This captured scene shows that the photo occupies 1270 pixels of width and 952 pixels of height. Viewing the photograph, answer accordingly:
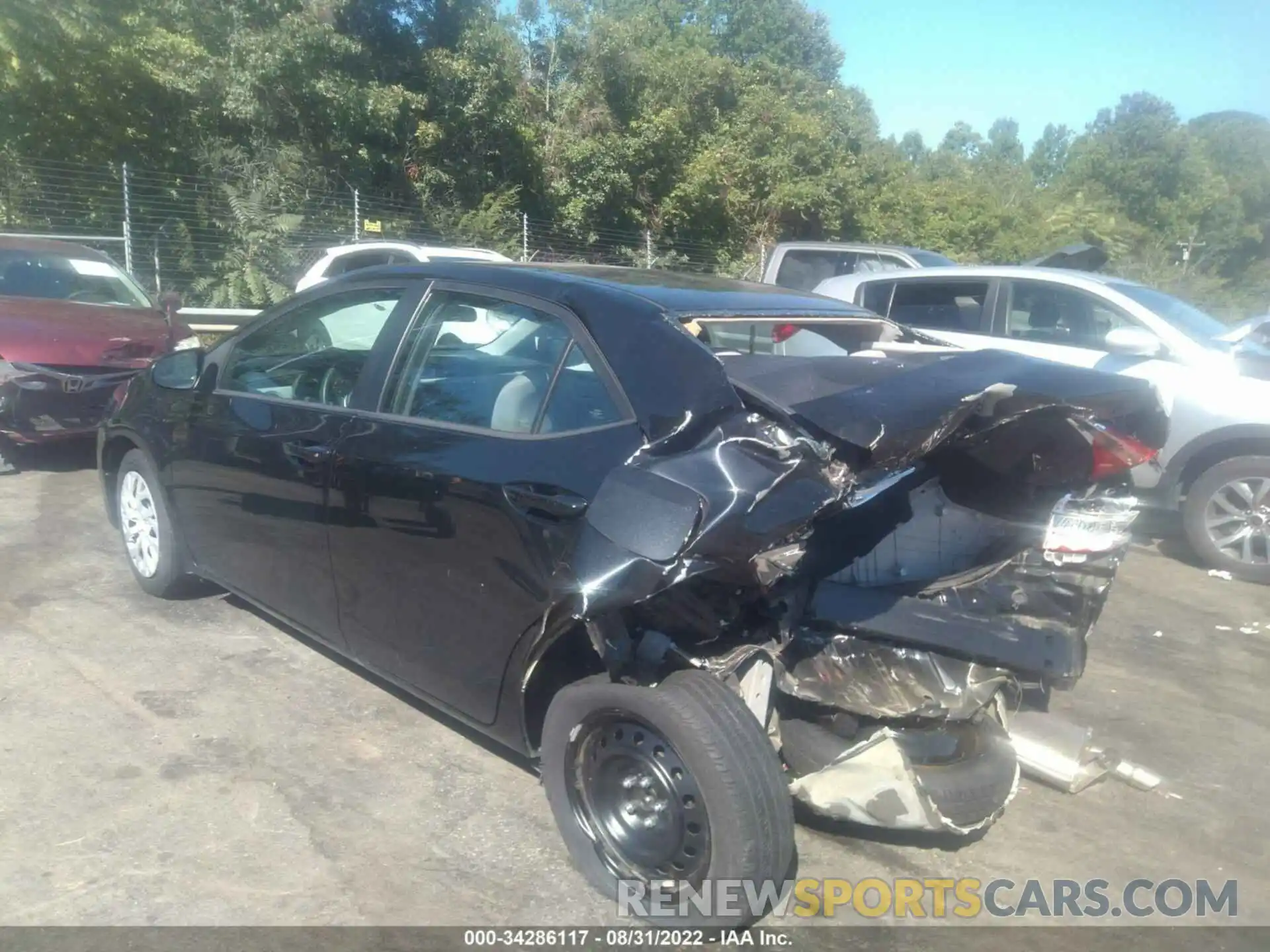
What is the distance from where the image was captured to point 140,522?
5441mm

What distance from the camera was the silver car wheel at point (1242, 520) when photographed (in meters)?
6.98

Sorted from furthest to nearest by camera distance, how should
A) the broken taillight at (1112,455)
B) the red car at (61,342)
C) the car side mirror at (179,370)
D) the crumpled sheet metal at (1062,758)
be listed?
the red car at (61,342) < the car side mirror at (179,370) < the crumpled sheet metal at (1062,758) < the broken taillight at (1112,455)

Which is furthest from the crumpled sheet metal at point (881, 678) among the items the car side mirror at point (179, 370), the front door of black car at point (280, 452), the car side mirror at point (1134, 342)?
the car side mirror at point (1134, 342)

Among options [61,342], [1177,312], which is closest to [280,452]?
[61,342]

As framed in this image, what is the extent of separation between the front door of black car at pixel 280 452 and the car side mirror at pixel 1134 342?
518cm

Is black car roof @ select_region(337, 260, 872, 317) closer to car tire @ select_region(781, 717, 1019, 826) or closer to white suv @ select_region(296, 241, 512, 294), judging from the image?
car tire @ select_region(781, 717, 1019, 826)

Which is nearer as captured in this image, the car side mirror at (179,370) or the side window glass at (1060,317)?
the car side mirror at (179,370)

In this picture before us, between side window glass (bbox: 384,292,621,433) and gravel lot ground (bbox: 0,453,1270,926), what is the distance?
130 centimetres

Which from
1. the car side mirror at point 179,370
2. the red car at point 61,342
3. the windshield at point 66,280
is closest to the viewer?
the car side mirror at point 179,370

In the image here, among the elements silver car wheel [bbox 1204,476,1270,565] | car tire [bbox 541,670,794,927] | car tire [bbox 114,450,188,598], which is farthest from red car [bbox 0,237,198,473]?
silver car wheel [bbox 1204,476,1270,565]

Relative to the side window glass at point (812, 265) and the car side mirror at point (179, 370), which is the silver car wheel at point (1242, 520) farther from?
the side window glass at point (812, 265)

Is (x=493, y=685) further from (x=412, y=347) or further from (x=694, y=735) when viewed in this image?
(x=412, y=347)

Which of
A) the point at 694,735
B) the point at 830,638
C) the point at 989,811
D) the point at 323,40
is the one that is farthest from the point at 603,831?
the point at 323,40

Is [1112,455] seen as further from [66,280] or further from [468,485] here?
[66,280]
